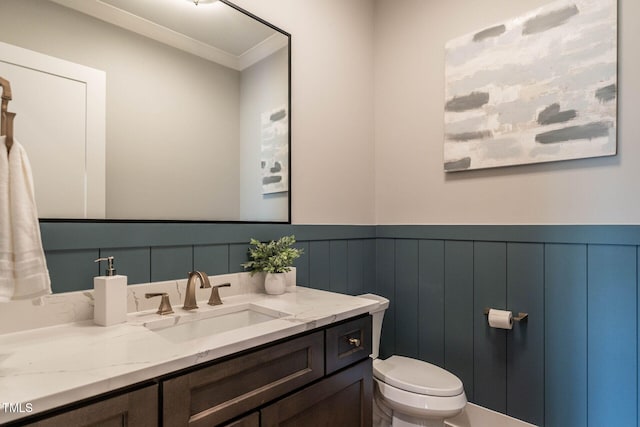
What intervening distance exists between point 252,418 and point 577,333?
4.77ft

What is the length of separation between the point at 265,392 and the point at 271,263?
604mm

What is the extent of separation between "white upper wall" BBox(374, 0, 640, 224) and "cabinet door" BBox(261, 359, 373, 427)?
1047 millimetres

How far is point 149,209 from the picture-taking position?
1.23 metres

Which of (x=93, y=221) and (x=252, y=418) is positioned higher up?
(x=93, y=221)

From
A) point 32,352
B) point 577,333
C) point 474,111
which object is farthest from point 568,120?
point 32,352

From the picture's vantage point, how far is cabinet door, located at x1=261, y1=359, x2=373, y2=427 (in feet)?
3.17

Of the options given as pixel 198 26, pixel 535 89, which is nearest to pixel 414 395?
pixel 535 89

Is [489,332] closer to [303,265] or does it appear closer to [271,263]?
[303,265]

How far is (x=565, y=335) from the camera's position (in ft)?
5.03

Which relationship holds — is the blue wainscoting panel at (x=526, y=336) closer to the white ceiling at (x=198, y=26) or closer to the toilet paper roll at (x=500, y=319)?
the toilet paper roll at (x=500, y=319)

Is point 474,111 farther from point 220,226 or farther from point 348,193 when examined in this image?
point 220,226

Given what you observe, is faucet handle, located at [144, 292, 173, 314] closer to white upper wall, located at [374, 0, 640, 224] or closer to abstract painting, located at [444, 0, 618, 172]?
white upper wall, located at [374, 0, 640, 224]

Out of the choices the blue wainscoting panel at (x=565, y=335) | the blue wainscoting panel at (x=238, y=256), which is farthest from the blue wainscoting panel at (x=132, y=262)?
the blue wainscoting panel at (x=565, y=335)

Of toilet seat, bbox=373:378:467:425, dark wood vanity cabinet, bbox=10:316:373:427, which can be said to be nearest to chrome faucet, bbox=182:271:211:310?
dark wood vanity cabinet, bbox=10:316:373:427
